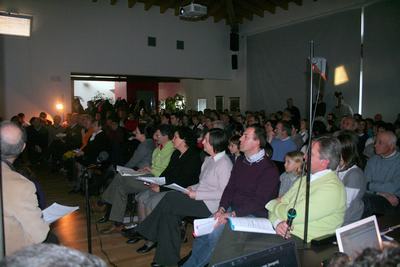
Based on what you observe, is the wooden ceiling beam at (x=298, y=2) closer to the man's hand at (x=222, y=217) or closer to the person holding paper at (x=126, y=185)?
the person holding paper at (x=126, y=185)

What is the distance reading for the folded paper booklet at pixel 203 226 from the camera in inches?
109

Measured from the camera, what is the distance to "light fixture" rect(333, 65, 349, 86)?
10.4 m

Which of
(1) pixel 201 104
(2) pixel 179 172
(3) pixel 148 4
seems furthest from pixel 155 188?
(1) pixel 201 104

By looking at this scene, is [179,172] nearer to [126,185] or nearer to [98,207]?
[126,185]

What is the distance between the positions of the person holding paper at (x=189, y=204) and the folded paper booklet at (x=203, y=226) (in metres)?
0.47

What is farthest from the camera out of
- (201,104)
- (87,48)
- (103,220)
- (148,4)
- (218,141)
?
(201,104)

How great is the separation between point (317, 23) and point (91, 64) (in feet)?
23.2

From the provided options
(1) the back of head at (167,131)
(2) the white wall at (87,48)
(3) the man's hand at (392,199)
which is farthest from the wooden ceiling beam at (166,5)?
(3) the man's hand at (392,199)

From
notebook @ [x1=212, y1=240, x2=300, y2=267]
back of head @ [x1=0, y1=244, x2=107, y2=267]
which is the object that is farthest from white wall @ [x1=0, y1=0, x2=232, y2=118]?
back of head @ [x1=0, y1=244, x2=107, y2=267]

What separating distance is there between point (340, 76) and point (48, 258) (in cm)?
1082

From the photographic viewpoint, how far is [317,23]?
441 inches

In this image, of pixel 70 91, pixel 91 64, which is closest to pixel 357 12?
pixel 91 64

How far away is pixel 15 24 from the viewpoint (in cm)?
891

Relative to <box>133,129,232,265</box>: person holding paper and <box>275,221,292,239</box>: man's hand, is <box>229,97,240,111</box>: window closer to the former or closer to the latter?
<box>133,129,232,265</box>: person holding paper
